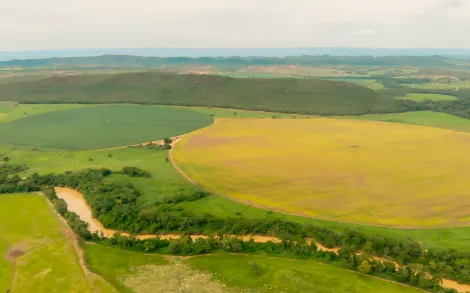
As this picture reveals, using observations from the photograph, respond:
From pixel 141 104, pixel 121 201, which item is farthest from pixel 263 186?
pixel 141 104

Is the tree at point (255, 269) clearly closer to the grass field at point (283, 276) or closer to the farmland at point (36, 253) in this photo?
the grass field at point (283, 276)

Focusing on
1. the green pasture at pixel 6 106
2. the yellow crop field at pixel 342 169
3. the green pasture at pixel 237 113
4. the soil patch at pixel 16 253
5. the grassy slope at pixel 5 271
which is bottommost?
the grassy slope at pixel 5 271

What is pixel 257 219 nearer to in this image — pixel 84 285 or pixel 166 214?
pixel 166 214

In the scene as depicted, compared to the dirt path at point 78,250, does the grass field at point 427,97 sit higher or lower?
higher

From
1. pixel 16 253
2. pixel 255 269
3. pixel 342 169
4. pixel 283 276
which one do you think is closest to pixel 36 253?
pixel 16 253

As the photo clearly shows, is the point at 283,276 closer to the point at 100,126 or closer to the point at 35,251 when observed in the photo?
the point at 35,251

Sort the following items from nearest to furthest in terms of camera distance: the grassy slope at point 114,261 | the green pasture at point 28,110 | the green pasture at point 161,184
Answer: the grassy slope at point 114,261 < the green pasture at point 161,184 < the green pasture at point 28,110

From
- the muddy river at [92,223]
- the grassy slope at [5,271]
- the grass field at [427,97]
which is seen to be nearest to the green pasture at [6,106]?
the muddy river at [92,223]
